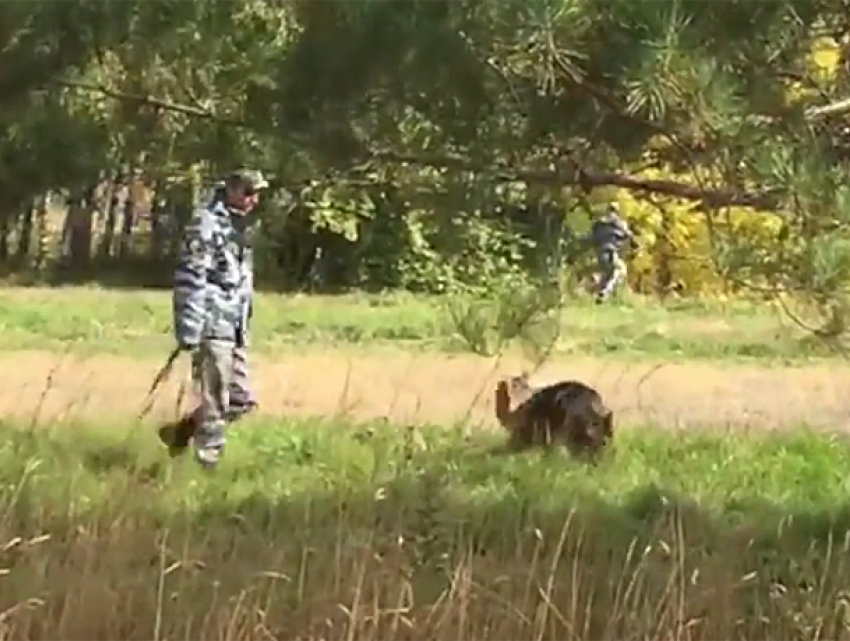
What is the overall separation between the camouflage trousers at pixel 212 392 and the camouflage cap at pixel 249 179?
255 centimetres

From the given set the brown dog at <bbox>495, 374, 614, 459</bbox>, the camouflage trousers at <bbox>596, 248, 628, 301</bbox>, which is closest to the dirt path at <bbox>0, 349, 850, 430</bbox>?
the brown dog at <bbox>495, 374, 614, 459</bbox>

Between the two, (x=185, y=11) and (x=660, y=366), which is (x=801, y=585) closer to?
(x=185, y=11)

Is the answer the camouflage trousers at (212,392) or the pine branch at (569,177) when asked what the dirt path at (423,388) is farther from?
the pine branch at (569,177)

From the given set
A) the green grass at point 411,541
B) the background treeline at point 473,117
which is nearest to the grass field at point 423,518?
the green grass at point 411,541

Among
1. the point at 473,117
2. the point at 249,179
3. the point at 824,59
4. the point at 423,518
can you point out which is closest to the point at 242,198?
the point at 249,179

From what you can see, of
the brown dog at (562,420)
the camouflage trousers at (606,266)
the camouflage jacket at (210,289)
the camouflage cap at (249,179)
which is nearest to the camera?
the camouflage cap at (249,179)

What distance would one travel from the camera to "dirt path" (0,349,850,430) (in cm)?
835

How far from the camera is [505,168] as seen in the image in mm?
4023

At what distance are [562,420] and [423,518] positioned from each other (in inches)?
73.0

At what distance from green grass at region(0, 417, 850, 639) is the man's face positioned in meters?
1.03

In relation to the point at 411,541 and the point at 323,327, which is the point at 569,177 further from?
the point at 323,327

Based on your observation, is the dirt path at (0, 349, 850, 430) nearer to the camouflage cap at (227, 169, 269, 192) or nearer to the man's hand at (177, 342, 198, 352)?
the man's hand at (177, 342, 198, 352)

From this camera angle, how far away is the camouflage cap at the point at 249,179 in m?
4.18

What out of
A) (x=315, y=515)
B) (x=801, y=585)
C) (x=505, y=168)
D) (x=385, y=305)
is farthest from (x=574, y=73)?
(x=385, y=305)
